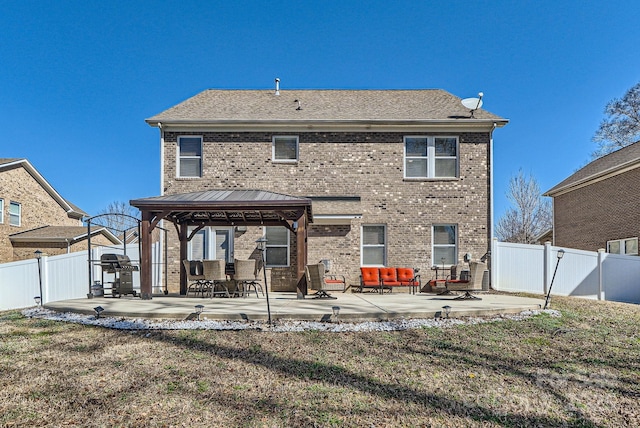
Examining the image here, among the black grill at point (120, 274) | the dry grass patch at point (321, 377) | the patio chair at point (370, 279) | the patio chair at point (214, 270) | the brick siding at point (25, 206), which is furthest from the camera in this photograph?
the brick siding at point (25, 206)

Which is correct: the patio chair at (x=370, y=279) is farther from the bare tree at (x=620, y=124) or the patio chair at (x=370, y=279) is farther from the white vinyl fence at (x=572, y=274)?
the bare tree at (x=620, y=124)

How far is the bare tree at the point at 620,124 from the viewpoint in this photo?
26.5 metres

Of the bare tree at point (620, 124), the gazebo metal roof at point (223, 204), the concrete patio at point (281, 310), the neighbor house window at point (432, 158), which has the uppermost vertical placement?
the bare tree at point (620, 124)

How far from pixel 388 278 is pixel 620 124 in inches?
989

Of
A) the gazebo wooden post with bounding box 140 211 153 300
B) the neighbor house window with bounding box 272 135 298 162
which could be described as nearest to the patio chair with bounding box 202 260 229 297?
the gazebo wooden post with bounding box 140 211 153 300

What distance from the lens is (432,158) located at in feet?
45.1

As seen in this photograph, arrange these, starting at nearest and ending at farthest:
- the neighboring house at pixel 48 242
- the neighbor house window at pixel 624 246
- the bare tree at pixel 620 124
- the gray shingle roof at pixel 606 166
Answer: the neighbor house window at pixel 624 246
the gray shingle roof at pixel 606 166
the neighboring house at pixel 48 242
the bare tree at pixel 620 124

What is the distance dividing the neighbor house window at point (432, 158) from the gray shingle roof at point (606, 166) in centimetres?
779

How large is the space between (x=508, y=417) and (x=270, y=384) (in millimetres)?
2580

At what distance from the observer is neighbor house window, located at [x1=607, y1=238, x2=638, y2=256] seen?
15.6m

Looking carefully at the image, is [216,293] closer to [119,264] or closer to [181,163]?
[119,264]

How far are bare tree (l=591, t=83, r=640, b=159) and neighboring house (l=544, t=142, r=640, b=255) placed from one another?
10.4m

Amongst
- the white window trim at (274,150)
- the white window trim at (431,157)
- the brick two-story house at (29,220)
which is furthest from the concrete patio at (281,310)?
the brick two-story house at (29,220)

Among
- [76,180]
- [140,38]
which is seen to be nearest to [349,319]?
[140,38]
